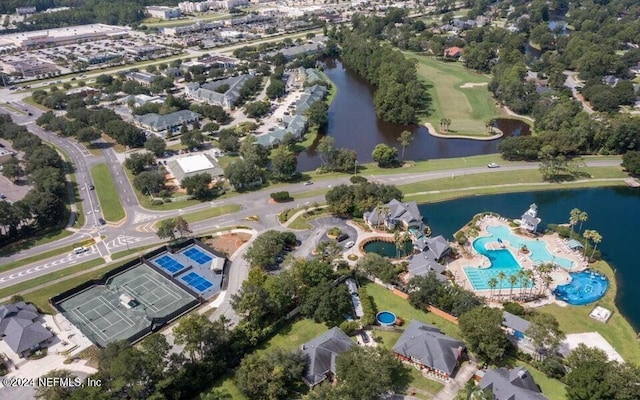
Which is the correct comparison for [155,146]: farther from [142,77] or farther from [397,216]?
[142,77]

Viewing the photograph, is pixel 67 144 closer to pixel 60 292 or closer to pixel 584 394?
pixel 60 292

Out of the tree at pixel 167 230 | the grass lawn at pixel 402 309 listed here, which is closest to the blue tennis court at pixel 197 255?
the tree at pixel 167 230

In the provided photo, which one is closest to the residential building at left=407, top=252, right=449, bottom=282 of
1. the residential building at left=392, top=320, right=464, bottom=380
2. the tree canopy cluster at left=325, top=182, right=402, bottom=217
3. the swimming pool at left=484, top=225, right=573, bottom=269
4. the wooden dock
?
the residential building at left=392, top=320, right=464, bottom=380

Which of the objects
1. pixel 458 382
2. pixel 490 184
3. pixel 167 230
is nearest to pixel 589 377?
pixel 458 382

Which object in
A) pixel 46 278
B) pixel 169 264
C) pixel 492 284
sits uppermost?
pixel 492 284

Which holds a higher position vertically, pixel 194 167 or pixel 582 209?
pixel 194 167

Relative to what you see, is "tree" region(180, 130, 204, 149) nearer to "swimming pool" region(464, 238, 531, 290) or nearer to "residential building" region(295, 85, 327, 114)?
"residential building" region(295, 85, 327, 114)

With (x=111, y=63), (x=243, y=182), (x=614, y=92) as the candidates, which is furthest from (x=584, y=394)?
(x=111, y=63)
